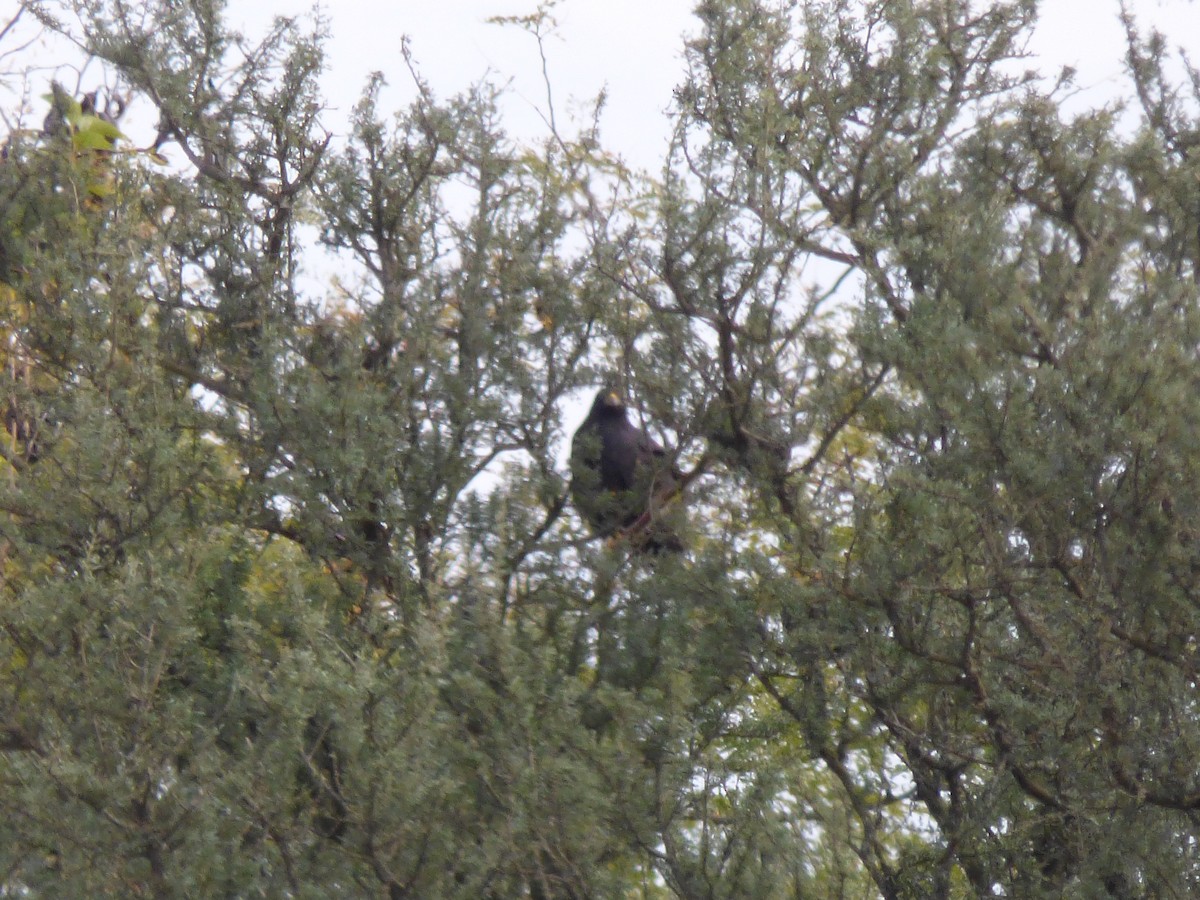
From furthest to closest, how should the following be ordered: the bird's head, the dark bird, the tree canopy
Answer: the bird's head, the dark bird, the tree canopy

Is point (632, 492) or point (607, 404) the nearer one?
point (632, 492)

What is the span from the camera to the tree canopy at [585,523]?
3693mm

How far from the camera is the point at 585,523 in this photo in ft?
17.1

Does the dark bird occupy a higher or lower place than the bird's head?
lower

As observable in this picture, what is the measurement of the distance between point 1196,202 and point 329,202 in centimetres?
277

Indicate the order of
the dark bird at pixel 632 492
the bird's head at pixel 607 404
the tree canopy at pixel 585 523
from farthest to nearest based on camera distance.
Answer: the bird's head at pixel 607 404, the dark bird at pixel 632 492, the tree canopy at pixel 585 523

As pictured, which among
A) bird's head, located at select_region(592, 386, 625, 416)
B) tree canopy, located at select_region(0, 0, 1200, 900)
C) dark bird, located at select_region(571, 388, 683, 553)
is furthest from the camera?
bird's head, located at select_region(592, 386, 625, 416)

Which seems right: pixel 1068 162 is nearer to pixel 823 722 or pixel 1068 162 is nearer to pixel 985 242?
pixel 985 242

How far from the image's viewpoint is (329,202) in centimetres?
551

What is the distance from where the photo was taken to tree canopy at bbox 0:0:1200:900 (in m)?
3.69

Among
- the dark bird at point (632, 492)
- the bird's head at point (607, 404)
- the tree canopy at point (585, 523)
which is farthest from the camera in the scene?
the bird's head at point (607, 404)

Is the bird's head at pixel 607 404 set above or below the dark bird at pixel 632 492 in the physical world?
above

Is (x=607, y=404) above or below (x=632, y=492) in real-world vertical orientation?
above

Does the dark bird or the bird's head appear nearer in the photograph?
the dark bird
